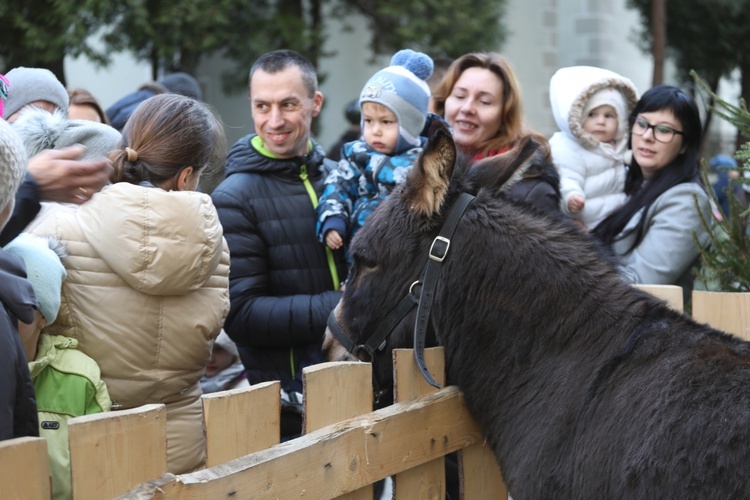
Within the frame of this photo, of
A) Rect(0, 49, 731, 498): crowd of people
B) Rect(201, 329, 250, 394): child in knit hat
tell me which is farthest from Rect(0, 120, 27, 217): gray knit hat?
Rect(201, 329, 250, 394): child in knit hat

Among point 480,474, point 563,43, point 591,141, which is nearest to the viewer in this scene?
point 480,474

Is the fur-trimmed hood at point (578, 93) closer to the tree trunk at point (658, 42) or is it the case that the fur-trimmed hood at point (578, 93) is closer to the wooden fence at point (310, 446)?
the wooden fence at point (310, 446)

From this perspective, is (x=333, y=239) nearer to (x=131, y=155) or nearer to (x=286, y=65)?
(x=286, y=65)

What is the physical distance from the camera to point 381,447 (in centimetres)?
261

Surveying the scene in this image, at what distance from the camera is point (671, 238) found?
13.3 ft

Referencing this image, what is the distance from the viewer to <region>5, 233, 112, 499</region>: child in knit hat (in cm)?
226

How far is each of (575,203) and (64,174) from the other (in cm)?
302

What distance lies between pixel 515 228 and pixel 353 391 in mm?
730

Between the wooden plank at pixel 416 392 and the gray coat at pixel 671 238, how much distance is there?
5.09ft

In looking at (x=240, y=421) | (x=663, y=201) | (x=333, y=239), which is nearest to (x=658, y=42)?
(x=663, y=201)

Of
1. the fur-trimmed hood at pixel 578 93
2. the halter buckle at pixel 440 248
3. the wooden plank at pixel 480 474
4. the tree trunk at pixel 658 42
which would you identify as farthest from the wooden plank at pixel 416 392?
the tree trunk at pixel 658 42

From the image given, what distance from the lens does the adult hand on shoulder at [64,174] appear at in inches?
84.3

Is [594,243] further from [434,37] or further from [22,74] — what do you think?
[434,37]

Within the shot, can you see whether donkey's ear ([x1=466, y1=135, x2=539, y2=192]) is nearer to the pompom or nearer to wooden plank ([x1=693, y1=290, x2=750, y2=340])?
wooden plank ([x1=693, y1=290, x2=750, y2=340])
